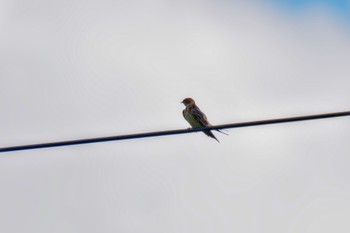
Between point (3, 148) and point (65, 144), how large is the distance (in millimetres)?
689

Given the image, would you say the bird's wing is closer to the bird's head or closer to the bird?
the bird

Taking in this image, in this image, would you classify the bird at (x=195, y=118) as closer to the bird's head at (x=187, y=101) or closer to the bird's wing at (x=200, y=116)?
the bird's wing at (x=200, y=116)

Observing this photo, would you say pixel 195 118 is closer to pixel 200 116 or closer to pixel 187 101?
pixel 200 116

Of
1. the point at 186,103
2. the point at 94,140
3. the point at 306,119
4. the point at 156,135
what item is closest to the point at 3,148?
the point at 94,140

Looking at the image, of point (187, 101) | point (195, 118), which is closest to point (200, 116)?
point (195, 118)

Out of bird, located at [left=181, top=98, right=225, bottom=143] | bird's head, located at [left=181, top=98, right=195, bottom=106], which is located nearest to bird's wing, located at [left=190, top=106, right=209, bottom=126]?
bird, located at [left=181, top=98, right=225, bottom=143]

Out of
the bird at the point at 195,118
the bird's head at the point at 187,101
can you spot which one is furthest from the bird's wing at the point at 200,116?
the bird's head at the point at 187,101

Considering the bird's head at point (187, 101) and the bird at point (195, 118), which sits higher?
the bird's head at point (187, 101)

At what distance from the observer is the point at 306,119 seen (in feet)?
25.8

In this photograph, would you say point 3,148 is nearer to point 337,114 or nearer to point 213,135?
point 337,114

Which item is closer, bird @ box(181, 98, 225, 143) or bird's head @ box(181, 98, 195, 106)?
bird @ box(181, 98, 225, 143)

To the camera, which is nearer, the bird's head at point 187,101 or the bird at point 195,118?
the bird at point 195,118

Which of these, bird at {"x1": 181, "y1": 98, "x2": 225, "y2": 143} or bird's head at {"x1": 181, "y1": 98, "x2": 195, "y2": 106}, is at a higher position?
bird's head at {"x1": 181, "y1": 98, "x2": 195, "y2": 106}

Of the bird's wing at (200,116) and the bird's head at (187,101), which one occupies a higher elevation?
the bird's head at (187,101)
